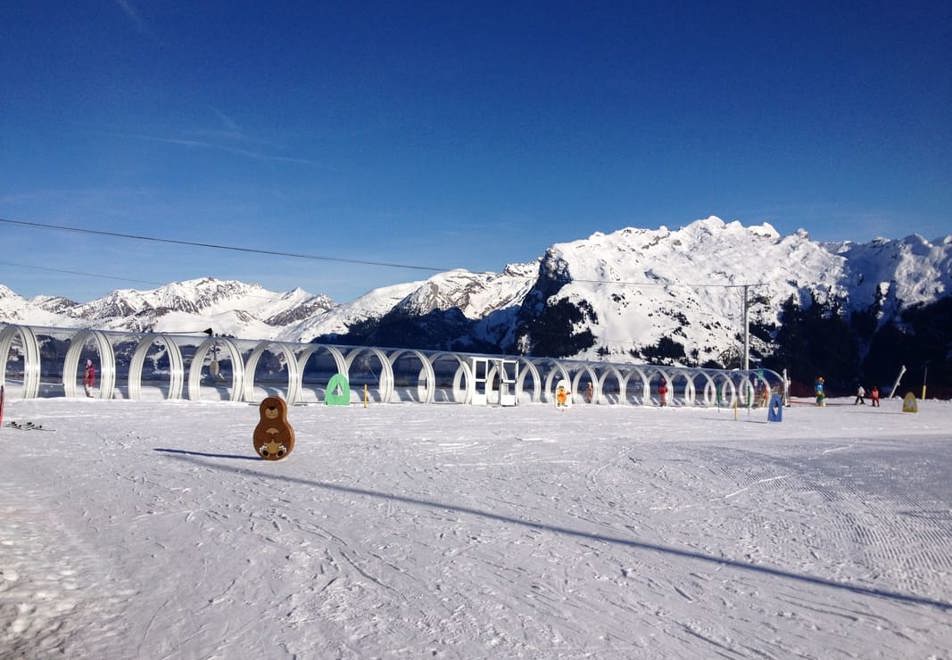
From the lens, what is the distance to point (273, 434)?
11.5 metres

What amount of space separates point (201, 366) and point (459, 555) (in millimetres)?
21530

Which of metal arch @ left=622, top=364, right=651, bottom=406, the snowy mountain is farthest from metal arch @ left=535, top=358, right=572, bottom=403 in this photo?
the snowy mountain

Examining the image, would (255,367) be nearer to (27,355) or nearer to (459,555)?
(27,355)

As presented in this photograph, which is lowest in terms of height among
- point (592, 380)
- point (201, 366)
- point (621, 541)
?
point (621, 541)

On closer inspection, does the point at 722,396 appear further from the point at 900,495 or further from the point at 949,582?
the point at 949,582

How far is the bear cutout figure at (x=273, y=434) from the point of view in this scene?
452 inches

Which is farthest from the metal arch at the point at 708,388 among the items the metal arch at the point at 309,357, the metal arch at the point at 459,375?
the metal arch at the point at 309,357

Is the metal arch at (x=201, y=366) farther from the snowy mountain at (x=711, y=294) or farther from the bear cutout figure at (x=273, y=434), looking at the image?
the snowy mountain at (x=711, y=294)

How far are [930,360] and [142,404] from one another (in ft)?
362

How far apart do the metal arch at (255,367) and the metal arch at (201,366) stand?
27 cm

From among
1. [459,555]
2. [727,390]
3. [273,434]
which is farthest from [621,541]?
[727,390]

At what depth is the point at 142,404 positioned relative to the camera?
22188 mm

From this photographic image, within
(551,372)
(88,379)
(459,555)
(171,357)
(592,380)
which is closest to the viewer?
(459,555)

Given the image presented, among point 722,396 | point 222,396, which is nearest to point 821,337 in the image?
point 722,396
